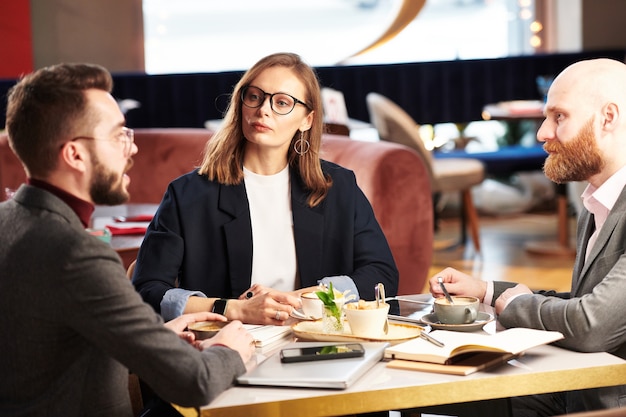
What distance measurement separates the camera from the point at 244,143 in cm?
281

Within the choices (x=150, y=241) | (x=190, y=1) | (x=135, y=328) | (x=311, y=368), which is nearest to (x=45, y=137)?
(x=135, y=328)

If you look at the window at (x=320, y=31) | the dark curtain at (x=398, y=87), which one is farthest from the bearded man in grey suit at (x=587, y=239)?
the window at (x=320, y=31)

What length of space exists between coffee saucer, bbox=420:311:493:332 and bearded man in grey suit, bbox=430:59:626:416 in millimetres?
42

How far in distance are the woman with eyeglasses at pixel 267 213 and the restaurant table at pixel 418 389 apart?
0.83 meters

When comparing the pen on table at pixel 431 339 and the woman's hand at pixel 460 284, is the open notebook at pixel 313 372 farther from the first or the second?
the woman's hand at pixel 460 284

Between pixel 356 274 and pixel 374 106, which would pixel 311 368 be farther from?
pixel 374 106

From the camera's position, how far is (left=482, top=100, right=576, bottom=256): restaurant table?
704 cm

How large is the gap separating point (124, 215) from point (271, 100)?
4.83 ft

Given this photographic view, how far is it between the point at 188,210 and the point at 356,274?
0.51 metres

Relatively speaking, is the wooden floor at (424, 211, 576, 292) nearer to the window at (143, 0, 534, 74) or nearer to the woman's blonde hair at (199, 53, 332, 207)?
the window at (143, 0, 534, 74)

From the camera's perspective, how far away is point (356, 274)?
9.04ft

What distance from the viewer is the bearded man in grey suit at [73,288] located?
1665mm

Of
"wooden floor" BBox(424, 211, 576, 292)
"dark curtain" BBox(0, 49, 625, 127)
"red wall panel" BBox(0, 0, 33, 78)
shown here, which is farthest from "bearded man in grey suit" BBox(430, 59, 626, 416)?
"red wall panel" BBox(0, 0, 33, 78)

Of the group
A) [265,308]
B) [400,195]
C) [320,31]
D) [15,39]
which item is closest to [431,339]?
[265,308]
